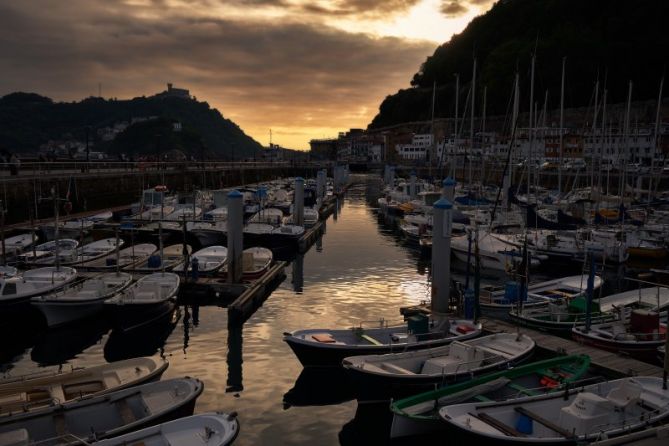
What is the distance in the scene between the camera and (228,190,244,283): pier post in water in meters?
27.1

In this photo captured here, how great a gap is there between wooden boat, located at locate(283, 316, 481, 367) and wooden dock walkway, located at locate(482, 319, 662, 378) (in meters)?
1.43

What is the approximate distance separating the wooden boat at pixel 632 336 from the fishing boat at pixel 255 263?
631 inches

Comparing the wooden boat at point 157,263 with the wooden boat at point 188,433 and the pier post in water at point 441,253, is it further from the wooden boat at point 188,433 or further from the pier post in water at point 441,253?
the wooden boat at point 188,433

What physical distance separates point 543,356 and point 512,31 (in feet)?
601

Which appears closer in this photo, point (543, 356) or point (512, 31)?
point (543, 356)

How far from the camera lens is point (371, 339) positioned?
17438 mm

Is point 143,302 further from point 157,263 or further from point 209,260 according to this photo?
point 209,260

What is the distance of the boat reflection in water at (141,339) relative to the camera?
792 inches

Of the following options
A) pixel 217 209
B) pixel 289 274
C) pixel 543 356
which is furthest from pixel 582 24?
Answer: pixel 543 356

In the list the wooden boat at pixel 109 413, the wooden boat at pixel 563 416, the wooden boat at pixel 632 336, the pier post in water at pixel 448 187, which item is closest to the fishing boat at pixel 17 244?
the wooden boat at pixel 109 413

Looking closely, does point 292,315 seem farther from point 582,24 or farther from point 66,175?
point 582,24

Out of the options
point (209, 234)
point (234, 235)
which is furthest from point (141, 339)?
point (209, 234)

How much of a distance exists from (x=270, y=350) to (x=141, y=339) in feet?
17.1

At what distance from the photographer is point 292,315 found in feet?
82.4
